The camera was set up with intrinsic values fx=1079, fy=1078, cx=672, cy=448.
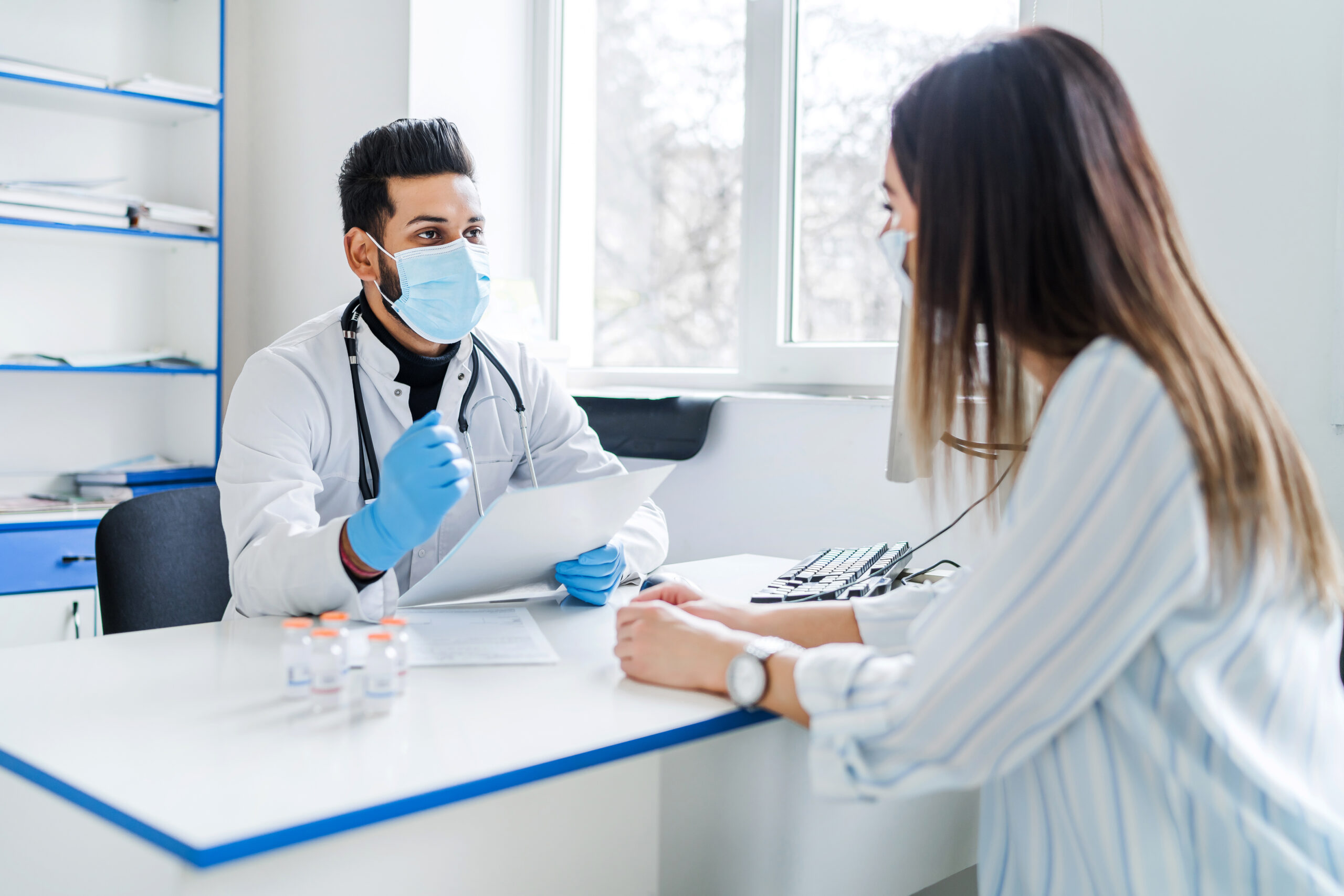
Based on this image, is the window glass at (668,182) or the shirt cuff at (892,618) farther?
the window glass at (668,182)

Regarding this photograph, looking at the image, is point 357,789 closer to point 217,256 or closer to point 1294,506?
point 1294,506

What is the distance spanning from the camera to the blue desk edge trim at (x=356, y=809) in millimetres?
642

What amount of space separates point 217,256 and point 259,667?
2023mm

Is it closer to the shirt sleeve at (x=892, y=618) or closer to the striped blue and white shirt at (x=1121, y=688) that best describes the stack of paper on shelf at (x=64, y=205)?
the shirt sleeve at (x=892, y=618)

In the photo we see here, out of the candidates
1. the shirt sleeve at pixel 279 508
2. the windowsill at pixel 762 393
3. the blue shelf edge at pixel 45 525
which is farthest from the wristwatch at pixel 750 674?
the blue shelf edge at pixel 45 525

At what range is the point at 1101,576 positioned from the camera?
716mm

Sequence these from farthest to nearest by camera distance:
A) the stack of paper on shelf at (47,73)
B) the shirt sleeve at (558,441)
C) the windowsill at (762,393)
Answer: the stack of paper on shelf at (47,73) < the windowsill at (762,393) < the shirt sleeve at (558,441)

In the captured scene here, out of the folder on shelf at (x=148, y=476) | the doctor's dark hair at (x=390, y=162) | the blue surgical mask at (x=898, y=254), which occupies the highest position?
the doctor's dark hair at (x=390, y=162)

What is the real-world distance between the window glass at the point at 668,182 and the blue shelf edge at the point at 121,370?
3.30 feet

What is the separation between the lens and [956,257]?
2.77 feet

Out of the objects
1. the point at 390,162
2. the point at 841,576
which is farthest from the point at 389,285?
the point at 841,576

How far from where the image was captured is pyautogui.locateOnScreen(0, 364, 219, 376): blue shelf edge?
2.49m

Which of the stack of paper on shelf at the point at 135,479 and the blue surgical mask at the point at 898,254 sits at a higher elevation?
the blue surgical mask at the point at 898,254

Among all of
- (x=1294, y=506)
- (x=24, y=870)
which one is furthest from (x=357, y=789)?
(x=1294, y=506)
